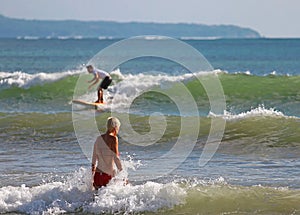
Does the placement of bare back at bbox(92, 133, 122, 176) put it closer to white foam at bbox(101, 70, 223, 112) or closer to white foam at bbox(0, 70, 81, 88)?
white foam at bbox(101, 70, 223, 112)

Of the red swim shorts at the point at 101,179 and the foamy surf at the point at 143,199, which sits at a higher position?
the red swim shorts at the point at 101,179

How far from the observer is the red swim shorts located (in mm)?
11172

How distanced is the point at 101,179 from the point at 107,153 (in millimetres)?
446

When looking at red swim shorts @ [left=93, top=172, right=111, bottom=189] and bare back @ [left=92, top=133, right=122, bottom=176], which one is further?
red swim shorts @ [left=93, top=172, right=111, bottom=189]

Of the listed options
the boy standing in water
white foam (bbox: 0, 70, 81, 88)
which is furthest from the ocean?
white foam (bbox: 0, 70, 81, 88)

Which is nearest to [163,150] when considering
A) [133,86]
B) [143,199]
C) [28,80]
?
[143,199]

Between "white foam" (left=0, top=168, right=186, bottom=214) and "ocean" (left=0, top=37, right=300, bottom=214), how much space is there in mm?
16

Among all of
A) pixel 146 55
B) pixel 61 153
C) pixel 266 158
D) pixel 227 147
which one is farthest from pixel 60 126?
pixel 146 55

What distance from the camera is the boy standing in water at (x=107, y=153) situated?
36.2 feet

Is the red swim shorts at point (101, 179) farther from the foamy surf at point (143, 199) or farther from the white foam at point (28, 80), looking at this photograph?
the white foam at point (28, 80)

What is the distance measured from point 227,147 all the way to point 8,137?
611 cm

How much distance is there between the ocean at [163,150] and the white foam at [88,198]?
0.6 inches

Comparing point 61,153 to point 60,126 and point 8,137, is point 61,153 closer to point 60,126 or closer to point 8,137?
point 8,137

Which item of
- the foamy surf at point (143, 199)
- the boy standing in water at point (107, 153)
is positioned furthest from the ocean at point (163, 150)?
the boy standing in water at point (107, 153)
